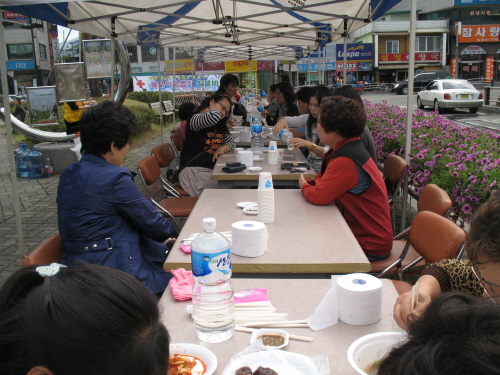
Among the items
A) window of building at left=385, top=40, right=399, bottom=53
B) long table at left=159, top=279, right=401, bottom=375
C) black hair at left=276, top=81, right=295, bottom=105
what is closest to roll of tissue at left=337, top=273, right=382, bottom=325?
long table at left=159, top=279, right=401, bottom=375

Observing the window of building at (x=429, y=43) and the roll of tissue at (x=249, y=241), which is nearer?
the roll of tissue at (x=249, y=241)

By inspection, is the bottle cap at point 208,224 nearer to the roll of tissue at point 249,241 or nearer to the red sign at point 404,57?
the roll of tissue at point 249,241

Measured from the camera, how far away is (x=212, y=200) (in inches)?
131

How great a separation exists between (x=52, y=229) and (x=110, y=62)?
92.0 inches

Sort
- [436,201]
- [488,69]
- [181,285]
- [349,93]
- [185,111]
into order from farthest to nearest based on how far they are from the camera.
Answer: [488,69], [185,111], [349,93], [436,201], [181,285]

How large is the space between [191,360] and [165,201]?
3.47m

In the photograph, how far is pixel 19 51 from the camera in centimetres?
3725

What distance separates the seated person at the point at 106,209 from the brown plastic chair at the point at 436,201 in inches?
66.5

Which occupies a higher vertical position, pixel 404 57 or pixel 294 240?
pixel 404 57

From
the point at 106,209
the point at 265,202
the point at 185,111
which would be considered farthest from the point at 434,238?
the point at 185,111

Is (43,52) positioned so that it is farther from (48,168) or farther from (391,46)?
(48,168)

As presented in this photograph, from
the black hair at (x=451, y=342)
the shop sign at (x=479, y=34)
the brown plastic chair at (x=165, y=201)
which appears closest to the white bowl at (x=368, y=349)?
the black hair at (x=451, y=342)

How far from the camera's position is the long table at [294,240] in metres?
2.10

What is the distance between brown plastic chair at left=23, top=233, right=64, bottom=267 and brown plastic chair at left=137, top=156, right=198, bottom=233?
1.79 m
